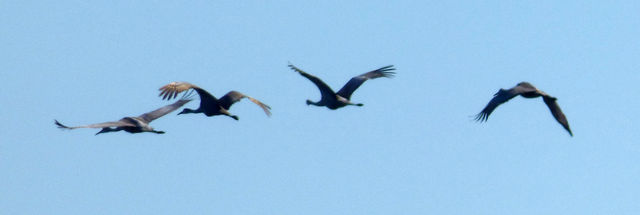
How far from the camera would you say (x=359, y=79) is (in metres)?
55.7

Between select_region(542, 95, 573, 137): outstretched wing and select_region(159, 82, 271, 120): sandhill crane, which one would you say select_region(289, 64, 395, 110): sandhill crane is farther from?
select_region(542, 95, 573, 137): outstretched wing

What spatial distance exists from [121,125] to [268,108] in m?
4.18

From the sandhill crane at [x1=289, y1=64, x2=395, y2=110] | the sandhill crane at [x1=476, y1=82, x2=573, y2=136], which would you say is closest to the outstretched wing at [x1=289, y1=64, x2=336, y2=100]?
the sandhill crane at [x1=289, y1=64, x2=395, y2=110]

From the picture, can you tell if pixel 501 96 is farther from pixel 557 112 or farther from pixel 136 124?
pixel 136 124

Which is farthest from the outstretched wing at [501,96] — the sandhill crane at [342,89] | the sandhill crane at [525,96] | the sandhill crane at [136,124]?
the sandhill crane at [136,124]

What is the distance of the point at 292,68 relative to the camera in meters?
50.3

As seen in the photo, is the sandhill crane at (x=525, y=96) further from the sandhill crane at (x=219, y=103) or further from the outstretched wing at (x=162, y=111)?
the outstretched wing at (x=162, y=111)

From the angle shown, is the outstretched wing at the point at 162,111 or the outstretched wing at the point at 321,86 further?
the outstretched wing at the point at 162,111

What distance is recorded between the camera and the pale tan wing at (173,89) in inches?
1976

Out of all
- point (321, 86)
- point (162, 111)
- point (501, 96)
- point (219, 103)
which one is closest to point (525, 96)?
point (501, 96)

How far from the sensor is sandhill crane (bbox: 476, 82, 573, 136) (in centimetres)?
5133

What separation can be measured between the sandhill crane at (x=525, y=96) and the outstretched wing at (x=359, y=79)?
4400 millimetres

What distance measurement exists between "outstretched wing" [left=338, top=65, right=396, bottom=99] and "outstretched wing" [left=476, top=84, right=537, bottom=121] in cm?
438

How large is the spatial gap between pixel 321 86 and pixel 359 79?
3047 mm
